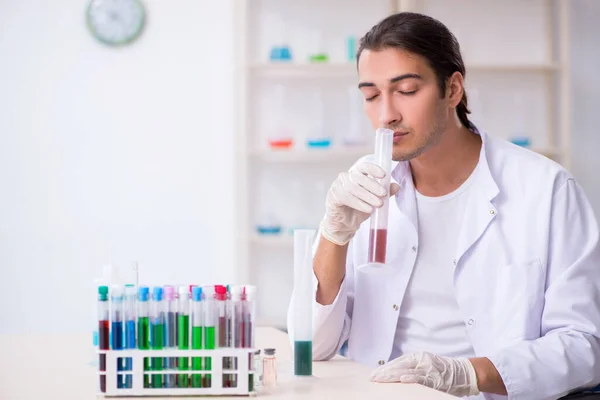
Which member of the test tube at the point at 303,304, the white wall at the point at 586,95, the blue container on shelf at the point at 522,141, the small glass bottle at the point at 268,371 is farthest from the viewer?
the white wall at the point at 586,95

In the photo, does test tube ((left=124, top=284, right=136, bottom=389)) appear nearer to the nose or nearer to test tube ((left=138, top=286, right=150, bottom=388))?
test tube ((left=138, top=286, right=150, bottom=388))

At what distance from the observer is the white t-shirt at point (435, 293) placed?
1.84 meters

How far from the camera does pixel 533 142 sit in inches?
155

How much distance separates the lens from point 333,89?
3818 mm

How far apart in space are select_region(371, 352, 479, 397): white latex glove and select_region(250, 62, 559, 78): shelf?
2271mm

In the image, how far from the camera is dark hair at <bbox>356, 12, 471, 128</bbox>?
6.10ft

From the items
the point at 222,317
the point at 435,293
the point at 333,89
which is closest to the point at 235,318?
the point at 222,317

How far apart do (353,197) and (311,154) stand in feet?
6.89

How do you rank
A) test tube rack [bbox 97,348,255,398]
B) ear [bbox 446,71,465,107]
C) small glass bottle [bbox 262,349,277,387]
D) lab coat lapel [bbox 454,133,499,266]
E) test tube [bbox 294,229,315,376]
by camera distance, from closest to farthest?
test tube rack [bbox 97,348,255,398], small glass bottle [bbox 262,349,277,387], test tube [bbox 294,229,315,376], lab coat lapel [bbox 454,133,499,266], ear [bbox 446,71,465,107]

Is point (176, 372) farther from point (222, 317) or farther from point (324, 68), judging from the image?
point (324, 68)

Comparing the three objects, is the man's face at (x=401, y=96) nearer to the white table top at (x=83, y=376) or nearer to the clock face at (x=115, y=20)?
the white table top at (x=83, y=376)

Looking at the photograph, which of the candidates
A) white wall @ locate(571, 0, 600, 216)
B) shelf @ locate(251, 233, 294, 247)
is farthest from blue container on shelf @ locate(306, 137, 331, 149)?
white wall @ locate(571, 0, 600, 216)

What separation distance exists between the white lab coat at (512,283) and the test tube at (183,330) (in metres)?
0.43

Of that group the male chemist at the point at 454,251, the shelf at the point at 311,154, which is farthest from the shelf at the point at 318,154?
the male chemist at the point at 454,251
